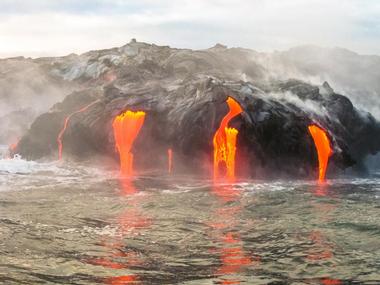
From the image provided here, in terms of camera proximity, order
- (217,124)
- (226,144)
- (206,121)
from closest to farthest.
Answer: (217,124) < (226,144) < (206,121)

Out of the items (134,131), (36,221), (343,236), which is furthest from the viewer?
(134,131)

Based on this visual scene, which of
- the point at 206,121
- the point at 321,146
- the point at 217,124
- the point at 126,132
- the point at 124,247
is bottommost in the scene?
the point at 124,247

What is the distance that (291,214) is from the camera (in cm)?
1881

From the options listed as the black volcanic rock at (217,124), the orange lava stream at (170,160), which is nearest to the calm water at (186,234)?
the black volcanic rock at (217,124)

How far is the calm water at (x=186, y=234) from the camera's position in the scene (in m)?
11.1

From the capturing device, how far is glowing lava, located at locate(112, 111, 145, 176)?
3491 cm

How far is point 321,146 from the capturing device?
34.0 m

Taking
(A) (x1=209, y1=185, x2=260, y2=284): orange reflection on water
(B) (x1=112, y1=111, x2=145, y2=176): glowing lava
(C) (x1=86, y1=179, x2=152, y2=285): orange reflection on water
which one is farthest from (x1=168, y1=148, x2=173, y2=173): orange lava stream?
(C) (x1=86, y1=179, x2=152, y2=285): orange reflection on water

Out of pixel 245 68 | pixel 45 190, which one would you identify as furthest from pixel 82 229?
pixel 245 68

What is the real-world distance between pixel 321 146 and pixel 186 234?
20.8 metres

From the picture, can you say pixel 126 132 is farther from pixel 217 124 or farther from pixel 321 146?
pixel 321 146

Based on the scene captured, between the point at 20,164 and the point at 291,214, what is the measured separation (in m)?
22.4

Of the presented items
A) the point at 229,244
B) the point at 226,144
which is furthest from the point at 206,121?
the point at 229,244

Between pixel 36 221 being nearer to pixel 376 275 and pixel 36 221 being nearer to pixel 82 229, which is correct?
pixel 82 229
